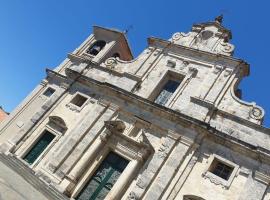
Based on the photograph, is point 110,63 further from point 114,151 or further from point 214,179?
point 214,179

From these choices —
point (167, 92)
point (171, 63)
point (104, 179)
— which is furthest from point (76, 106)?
point (171, 63)

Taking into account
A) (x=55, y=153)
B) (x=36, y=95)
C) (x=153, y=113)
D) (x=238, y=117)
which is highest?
(x=238, y=117)

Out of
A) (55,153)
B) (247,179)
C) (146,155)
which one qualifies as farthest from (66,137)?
(247,179)

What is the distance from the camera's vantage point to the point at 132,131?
15875mm

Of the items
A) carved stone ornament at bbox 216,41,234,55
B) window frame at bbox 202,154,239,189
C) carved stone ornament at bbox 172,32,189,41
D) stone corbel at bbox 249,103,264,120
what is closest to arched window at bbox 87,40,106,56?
carved stone ornament at bbox 172,32,189,41

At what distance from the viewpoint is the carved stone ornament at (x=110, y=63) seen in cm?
1947

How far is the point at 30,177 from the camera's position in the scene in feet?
48.5

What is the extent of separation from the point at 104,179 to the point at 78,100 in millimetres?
5424

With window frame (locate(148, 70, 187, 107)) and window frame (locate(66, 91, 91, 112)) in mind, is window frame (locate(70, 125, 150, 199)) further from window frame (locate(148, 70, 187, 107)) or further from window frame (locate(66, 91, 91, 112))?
window frame (locate(66, 91, 91, 112))

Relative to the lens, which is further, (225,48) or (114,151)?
(225,48)

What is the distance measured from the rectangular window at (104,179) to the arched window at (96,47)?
8298 millimetres

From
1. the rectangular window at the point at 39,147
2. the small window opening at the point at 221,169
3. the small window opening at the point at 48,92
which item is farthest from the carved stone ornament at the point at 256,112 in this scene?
the small window opening at the point at 48,92

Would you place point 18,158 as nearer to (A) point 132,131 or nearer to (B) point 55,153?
(B) point 55,153

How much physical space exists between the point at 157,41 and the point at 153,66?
1.88 metres
